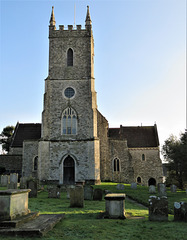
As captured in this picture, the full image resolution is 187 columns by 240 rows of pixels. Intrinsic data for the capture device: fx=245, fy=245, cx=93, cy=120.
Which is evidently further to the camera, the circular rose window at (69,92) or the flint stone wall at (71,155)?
the circular rose window at (69,92)

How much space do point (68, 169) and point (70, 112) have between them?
623 cm

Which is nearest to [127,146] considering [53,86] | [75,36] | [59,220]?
[53,86]

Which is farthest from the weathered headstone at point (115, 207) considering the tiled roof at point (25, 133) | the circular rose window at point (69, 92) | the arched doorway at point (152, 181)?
the arched doorway at point (152, 181)

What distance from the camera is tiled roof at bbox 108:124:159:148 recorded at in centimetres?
3503

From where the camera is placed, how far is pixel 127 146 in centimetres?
3419

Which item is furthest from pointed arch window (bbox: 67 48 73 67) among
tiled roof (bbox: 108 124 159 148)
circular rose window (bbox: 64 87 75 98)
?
tiled roof (bbox: 108 124 159 148)

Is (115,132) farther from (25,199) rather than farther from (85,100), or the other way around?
(25,199)

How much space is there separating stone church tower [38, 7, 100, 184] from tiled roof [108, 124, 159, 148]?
982 centimetres

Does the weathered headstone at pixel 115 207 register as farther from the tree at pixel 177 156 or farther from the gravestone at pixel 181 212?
the tree at pixel 177 156

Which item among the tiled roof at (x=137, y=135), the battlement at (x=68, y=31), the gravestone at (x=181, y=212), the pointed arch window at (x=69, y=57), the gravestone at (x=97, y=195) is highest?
the battlement at (x=68, y=31)

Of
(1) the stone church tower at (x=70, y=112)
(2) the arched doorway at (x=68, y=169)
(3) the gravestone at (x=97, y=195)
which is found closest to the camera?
(3) the gravestone at (x=97, y=195)

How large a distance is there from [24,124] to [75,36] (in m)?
15.0

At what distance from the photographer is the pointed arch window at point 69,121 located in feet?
87.8

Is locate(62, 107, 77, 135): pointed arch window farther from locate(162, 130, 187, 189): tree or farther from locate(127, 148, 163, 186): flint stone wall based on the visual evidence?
locate(162, 130, 187, 189): tree
